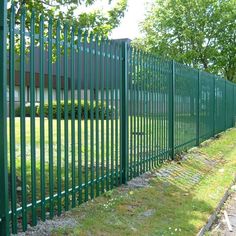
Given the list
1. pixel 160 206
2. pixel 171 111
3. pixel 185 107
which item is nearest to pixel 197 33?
pixel 185 107

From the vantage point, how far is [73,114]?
193 inches

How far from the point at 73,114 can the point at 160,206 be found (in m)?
1.85

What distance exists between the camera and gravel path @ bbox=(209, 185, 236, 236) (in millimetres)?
4832

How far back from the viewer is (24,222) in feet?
13.4

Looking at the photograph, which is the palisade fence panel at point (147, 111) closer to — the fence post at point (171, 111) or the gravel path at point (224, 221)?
the fence post at point (171, 111)

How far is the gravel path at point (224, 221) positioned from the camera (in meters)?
4.83

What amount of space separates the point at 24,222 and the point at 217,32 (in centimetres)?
2814

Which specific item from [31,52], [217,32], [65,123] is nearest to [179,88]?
[65,123]

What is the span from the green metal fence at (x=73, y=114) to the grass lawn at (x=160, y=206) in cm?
28

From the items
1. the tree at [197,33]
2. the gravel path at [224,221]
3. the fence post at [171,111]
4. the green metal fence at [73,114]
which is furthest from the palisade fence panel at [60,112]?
the tree at [197,33]

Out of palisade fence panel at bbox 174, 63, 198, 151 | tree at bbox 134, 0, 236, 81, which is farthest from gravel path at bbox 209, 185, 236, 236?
tree at bbox 134, 0, 236, 81

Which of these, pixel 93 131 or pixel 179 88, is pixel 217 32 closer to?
pixel 179 88

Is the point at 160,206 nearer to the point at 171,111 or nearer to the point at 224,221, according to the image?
the point at 224,221

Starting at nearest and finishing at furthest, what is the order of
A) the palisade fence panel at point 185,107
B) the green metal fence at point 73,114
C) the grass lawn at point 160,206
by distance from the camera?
the green metal fence at point 73,114, the grass lawn at point 160,206, the palisade fence panel at point 185,107
